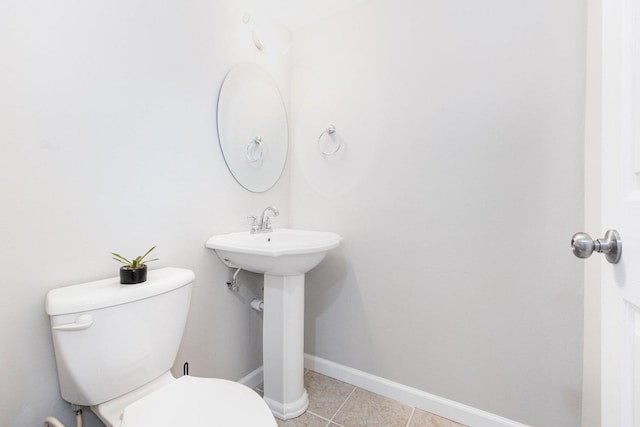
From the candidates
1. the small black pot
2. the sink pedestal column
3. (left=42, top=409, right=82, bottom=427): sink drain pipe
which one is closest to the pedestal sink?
the sink pedestal column

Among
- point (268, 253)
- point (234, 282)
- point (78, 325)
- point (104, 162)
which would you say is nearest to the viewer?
point (78, 325)

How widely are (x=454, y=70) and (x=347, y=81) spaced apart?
567mm

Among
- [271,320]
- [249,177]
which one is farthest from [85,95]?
[271,320]

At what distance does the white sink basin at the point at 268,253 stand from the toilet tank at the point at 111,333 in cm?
30

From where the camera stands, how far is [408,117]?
1471 mm

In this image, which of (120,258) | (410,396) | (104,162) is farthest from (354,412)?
(104,162)

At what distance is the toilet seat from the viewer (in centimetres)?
74

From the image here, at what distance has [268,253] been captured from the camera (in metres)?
1.16

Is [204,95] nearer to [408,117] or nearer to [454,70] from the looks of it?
[408,117]

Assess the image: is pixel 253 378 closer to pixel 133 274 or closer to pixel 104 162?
pixel 133 274

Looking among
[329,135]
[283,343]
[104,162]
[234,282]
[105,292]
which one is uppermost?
[329,135]

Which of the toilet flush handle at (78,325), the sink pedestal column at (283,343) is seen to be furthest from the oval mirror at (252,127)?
the toilet flush handle at (78,325)

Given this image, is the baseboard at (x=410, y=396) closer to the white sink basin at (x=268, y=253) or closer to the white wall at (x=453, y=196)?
the white wall at (x=453, y=196)

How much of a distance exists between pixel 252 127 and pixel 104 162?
760mm
